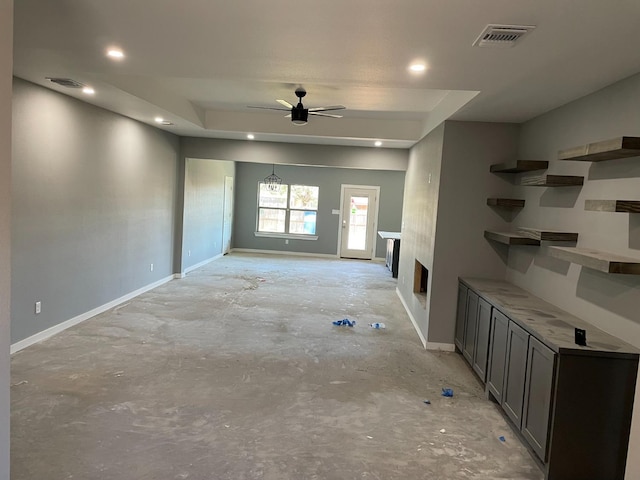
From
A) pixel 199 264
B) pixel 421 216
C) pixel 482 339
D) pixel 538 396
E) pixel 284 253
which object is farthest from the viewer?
pixel 284 253

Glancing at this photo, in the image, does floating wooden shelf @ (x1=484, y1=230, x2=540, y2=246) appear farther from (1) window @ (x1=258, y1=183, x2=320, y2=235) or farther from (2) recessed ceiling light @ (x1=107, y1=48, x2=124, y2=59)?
(1) window @ (x1=258, y1=183, x2=320, y2=235)

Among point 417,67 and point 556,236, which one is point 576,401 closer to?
point 556,236

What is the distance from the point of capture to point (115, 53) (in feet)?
9.75

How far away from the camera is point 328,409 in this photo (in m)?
3.30

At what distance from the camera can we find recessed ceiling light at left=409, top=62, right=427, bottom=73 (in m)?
2.82

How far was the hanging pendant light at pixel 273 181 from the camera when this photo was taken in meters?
11.4

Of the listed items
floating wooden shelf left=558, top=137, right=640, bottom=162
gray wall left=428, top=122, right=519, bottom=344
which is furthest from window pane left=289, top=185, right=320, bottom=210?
floating wooden shelf left=558, top=137, right=640, bottom=162

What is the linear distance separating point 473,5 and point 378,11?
425 millimetres

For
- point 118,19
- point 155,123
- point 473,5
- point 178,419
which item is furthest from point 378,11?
point 155,123

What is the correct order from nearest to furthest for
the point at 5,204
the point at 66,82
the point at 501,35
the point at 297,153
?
the point at 5,204
the point at 501,35
the point at 66,82
the point at 297,153

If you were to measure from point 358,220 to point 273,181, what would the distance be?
2447 mm

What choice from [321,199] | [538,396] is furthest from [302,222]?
[538,396]

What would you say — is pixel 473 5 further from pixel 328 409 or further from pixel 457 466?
pixel 328 409

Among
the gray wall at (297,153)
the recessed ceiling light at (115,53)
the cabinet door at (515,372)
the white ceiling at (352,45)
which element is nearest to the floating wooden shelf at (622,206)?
the white ceiling at (352,45)
